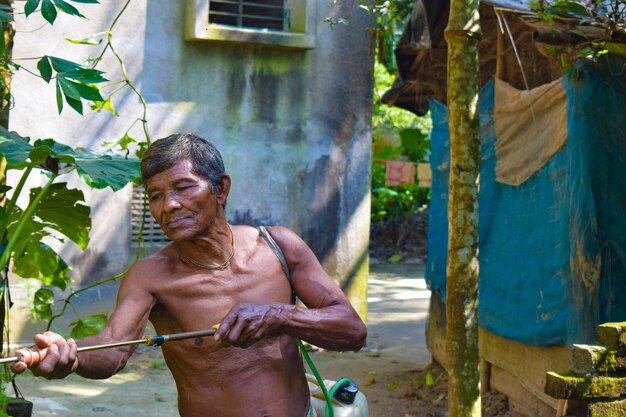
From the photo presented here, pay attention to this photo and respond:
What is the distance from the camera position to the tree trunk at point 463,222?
4.59 m

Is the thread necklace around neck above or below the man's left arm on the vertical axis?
above

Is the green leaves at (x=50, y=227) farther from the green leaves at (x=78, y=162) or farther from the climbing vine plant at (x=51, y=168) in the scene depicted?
the green leaves at (x=78, y=162)

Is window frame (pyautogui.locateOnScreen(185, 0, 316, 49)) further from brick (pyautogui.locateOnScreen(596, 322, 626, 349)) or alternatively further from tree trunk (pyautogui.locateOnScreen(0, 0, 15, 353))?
brick (pyautogui.locateOnScreen(596, 322, 626, 349))

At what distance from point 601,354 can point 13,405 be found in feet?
8.57

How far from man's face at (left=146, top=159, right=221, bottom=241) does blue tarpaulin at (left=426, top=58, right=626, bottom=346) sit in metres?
2.92

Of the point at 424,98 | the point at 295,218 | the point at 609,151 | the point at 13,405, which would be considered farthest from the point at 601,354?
the point at 295,218

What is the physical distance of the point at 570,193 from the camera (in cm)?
546

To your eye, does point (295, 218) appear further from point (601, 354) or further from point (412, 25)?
point (601, 354)

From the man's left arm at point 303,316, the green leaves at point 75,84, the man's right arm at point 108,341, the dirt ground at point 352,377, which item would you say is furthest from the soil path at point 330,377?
the man's right arm at point 108,341

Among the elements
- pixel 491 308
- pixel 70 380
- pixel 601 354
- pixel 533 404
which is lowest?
pixel 70 380

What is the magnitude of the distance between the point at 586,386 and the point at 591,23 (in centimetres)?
191

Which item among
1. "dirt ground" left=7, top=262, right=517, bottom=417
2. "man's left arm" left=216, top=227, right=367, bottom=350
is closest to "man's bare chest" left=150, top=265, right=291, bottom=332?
"man's left arm" left=216, top=227, right=367, bottom=350

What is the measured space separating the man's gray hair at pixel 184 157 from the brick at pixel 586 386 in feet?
5.51

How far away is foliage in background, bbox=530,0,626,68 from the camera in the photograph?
4.64 m
